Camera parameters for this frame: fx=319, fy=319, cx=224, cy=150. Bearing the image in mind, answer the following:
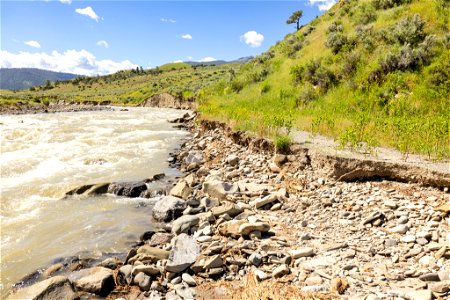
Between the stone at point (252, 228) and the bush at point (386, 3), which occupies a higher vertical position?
the bush at point (386, 3)

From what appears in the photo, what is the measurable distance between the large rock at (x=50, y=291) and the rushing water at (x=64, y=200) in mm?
1394

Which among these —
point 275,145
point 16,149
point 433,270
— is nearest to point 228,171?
point 275,145

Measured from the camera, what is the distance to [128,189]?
42.5 feet

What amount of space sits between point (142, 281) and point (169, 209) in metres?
3.81

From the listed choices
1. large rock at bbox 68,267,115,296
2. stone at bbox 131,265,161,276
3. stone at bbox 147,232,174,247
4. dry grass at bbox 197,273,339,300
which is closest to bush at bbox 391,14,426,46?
stone at bbox 147,232,174,247

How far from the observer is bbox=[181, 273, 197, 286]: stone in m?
6.32

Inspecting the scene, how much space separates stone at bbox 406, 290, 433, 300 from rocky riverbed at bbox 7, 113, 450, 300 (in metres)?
0.01

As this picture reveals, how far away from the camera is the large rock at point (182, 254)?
675 centimetres

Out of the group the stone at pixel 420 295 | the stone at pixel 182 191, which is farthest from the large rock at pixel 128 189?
the stone at pixel 420 295

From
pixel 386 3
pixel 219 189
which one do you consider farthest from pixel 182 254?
pixel 386 3

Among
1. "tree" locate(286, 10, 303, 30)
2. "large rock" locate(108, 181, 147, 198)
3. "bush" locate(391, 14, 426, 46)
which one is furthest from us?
"tree" locate(286, 10, 303, 30)

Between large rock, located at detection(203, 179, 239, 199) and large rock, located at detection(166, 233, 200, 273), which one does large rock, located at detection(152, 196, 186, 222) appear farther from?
large rock, located at detection(166, 233, 200, 273)

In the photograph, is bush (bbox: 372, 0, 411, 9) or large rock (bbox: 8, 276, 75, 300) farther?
bush (bbox: 372, 0, 411, 9)

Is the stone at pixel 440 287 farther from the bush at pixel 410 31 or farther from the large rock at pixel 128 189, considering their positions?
the bush at pixel 410 31
